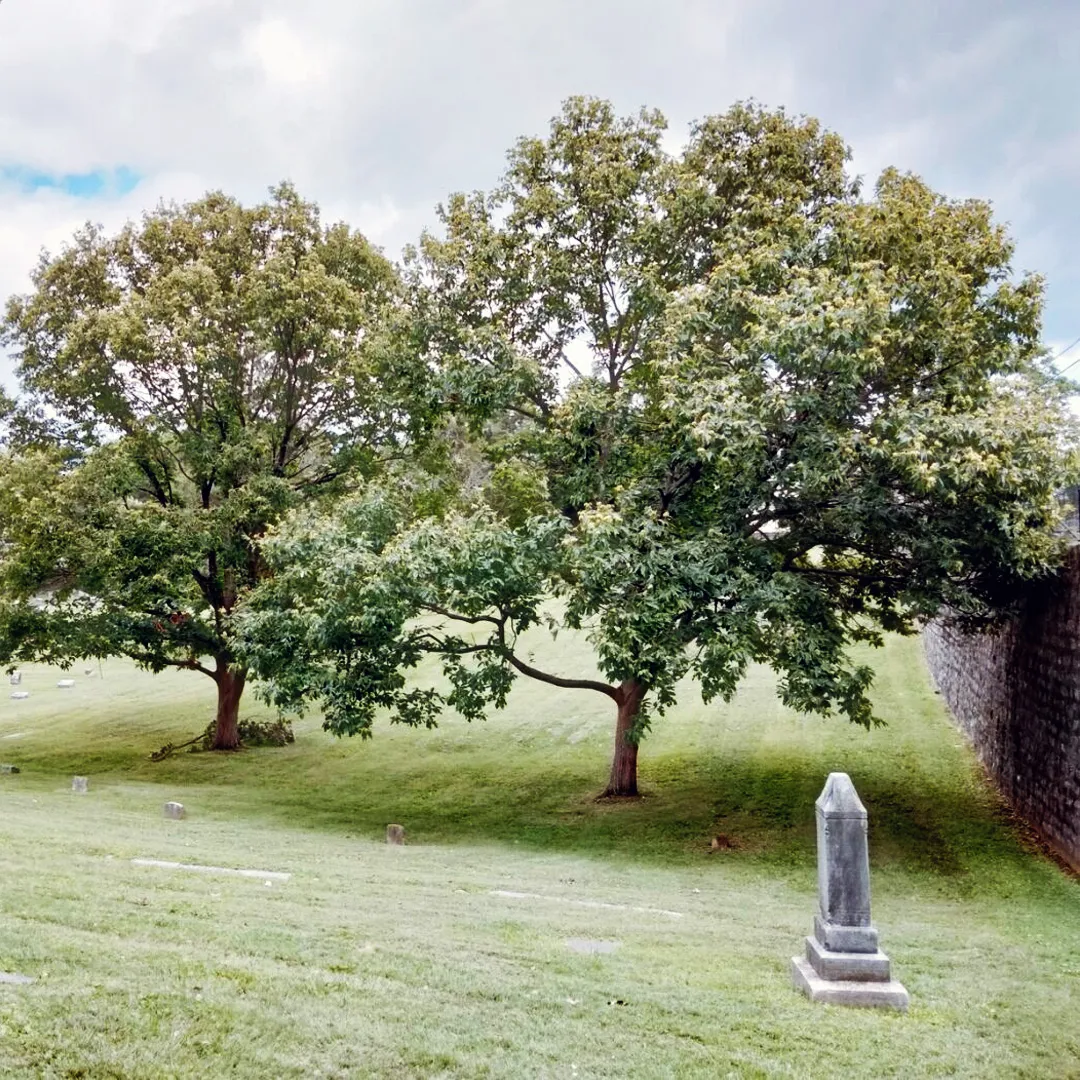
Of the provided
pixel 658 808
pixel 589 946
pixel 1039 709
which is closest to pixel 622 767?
pixel 658 808

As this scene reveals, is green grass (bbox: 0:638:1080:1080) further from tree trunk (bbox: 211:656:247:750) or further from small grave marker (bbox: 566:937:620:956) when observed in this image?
tree trunk (bbox: 211:656:247:750)

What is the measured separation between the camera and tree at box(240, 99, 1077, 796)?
11.5 m

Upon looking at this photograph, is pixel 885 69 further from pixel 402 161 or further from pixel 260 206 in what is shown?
pixel 260 206

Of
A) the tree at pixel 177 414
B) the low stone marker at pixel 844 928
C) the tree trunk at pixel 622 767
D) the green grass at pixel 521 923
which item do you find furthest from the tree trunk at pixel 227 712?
the low stone marker at pixel 844 928

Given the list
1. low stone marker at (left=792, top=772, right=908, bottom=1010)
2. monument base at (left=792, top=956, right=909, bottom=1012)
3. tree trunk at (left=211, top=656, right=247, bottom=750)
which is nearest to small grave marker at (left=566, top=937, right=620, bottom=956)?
low stone marker at (left=792, top=772, right=908, bottom=1010)

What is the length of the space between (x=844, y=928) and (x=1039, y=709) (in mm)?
8428

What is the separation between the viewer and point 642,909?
334 inches

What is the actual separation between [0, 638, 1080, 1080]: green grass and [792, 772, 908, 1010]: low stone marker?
7.8 inches

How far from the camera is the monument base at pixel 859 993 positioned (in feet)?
18.3

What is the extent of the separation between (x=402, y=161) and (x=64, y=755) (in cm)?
1665

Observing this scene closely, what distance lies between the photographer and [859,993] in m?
5.62

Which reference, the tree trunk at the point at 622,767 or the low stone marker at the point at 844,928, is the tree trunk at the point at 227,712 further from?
the low stone marker at the point at 844,928

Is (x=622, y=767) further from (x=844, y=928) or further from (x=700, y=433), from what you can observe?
(x=844, y=928)

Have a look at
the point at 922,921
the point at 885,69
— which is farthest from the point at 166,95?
the point at 922,921
